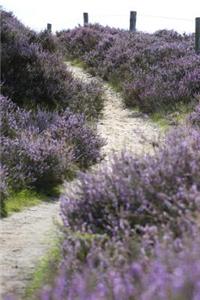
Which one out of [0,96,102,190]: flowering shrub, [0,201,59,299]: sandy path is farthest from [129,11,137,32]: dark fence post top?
[0,201,59,299]: sandy path

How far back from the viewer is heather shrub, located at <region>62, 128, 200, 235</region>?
156 inches

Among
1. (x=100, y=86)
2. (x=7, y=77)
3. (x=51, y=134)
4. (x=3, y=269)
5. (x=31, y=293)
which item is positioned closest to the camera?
(x=31, y=293)

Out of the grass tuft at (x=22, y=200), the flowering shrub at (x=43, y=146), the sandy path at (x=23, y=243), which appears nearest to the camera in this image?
the sandy path at (x=23, y=243)

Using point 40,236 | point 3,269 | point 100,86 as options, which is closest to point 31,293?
point 3,269

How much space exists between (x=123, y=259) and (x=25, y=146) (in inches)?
193

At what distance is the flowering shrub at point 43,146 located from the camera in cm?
777

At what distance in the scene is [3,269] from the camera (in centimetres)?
488

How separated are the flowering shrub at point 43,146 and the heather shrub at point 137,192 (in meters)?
2.90

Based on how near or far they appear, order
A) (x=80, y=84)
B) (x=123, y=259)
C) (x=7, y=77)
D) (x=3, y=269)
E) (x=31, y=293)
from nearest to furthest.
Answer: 1. (x=123, y=259)
2. (x=31, y=293)
3. (x=3, y=269)
4. (x=7, y=77)
5. (x=80, y=84)

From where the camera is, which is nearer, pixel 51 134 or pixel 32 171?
pixel 32 171

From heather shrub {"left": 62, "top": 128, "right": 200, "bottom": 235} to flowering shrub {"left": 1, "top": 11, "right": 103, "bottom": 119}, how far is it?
6900 mm

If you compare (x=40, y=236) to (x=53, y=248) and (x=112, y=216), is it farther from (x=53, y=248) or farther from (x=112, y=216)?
(x=112, y=216)

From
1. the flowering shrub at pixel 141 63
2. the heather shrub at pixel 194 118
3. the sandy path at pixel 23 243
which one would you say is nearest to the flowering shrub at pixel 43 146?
the sandy path at pixel 23 243

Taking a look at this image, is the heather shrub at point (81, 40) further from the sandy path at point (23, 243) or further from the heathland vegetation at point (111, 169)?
the sandy path at point (23, 243)
